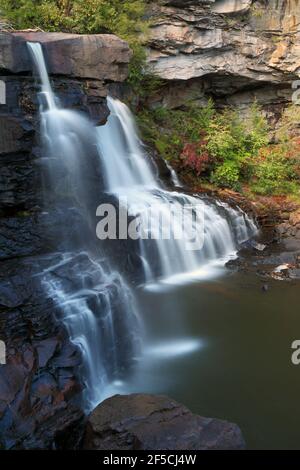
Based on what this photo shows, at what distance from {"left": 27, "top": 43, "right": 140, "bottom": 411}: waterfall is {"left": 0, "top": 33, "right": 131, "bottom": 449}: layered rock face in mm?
141

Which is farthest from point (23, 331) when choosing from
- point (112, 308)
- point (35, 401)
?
point (112, 308)

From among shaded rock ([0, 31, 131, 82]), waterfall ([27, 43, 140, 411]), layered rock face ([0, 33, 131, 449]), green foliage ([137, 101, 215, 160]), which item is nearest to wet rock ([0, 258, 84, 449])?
layered rock face ([0, 33, 131, 449])

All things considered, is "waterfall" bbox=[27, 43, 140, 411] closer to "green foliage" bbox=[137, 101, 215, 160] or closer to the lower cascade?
the lower cascade

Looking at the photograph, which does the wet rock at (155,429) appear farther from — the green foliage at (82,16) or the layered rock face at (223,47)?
the layered rock face at (223,47)

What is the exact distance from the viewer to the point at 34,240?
6793 millimetres

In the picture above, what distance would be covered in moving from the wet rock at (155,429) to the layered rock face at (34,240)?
397mm

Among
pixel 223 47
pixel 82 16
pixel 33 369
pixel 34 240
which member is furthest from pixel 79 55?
pixel 33 369

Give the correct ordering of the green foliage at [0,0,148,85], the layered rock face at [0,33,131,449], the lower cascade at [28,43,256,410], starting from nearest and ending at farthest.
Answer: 1. the layered rock face at [0,33,131,449]
2. the lower cascade at [28,43,256,410]
3. the green foliage at [0,0,148,85]

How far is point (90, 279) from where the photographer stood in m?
6.52

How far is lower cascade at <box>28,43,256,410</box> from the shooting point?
6.00 meters

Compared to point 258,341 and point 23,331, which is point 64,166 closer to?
point 23,331

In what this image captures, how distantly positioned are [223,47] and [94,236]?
29.7 feet
